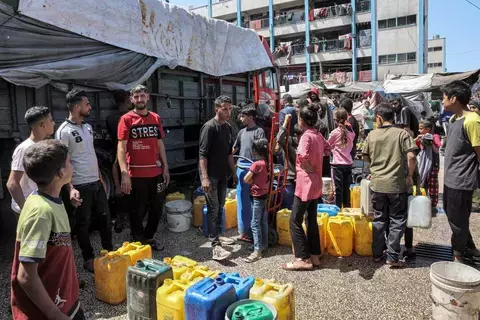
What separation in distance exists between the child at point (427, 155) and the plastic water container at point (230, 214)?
304 cm

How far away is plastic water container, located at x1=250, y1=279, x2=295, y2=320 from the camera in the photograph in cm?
254

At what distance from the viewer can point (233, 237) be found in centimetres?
523

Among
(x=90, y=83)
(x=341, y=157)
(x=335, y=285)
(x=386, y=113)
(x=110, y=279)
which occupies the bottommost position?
(x=335, y=285)

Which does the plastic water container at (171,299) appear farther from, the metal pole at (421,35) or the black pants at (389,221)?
the metal pole at (421,35)

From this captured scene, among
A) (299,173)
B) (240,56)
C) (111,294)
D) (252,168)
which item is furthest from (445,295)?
(240,56)

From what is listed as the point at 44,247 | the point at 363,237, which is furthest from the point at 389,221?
the point at 44,247

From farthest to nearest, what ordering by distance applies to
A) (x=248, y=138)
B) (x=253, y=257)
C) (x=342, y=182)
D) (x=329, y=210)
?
(x=342, y=182)
(x=329, y=210)
(x=248, y=138)
(x=253, y=257)

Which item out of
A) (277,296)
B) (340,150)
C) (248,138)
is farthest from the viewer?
(340,150)

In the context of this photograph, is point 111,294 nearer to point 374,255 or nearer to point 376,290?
point 376,290

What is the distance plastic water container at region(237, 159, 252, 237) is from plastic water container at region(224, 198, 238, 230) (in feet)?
2.06

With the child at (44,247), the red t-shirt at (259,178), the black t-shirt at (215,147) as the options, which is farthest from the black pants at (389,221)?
the child at (44,247)

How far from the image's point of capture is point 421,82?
13.1 metres

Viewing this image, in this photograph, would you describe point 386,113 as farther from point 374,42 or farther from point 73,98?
point 374,42

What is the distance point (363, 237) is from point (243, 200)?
1523 millimetres
